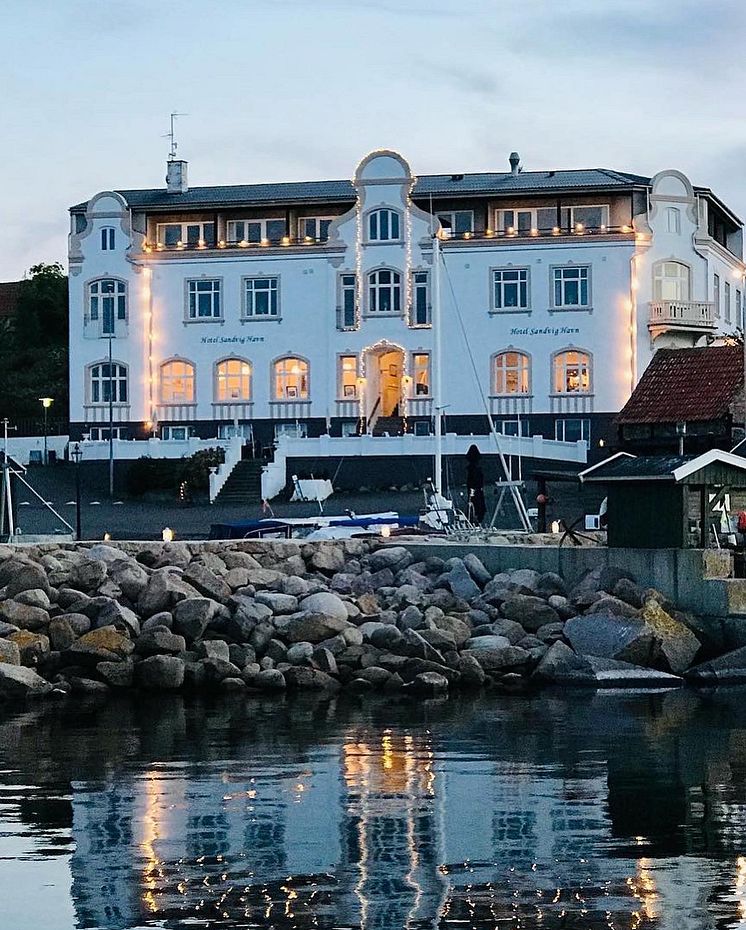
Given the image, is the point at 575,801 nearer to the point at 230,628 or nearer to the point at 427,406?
the point at 230,628

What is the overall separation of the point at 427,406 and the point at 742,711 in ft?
148

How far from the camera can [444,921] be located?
15.3 m

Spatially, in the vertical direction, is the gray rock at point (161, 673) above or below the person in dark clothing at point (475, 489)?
below

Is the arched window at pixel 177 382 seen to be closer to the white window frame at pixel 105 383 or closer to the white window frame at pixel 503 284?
the white window frame at pixel 105 383

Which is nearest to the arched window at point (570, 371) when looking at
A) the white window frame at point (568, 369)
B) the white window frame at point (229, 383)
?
the white window frame at point (568, 369)

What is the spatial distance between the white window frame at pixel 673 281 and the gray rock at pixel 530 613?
39.4 m

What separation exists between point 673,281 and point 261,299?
15.9 m

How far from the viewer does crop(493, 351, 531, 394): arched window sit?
72875 millimetres

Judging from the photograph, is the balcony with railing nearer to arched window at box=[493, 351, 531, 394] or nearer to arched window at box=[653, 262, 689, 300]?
arched window at box=[653, 262, 689, 300]

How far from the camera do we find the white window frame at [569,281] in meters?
72.3

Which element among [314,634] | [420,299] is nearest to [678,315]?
[420,299]

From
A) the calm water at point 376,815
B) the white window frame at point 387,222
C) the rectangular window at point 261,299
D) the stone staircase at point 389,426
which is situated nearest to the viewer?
the calm water at point 376,815

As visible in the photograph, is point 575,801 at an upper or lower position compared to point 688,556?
lower

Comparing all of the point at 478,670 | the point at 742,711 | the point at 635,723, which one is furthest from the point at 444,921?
the point at 478,670
